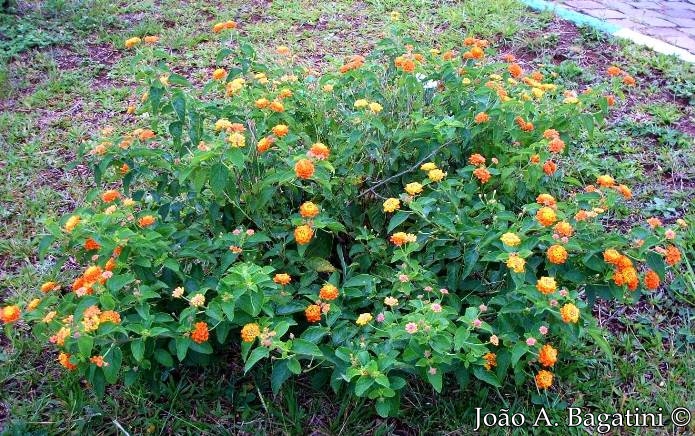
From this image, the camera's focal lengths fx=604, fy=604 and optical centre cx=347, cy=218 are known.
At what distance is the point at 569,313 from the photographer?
1.58 m

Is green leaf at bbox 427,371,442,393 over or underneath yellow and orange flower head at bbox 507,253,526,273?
underneath

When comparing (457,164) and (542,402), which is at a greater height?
(457,164)

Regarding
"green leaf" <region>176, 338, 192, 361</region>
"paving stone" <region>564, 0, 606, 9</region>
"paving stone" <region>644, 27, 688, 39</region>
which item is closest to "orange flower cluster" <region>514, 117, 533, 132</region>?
"green leaf" <region>176, 338, 192, 361</region>

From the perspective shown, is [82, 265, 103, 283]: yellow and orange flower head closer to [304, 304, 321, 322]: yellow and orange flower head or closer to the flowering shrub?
the flowering shrub

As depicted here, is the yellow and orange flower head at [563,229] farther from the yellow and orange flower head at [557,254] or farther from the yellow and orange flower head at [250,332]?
the yellow and orange flower head at [250,332]

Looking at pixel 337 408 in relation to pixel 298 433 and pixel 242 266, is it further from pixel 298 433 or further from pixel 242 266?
pixel 242 266

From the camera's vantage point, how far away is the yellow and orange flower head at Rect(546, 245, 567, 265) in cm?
163

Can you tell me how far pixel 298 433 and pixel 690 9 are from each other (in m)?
5.06

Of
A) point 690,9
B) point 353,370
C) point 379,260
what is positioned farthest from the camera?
point 690,9

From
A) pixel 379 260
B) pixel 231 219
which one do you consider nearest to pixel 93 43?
pixel 231 219

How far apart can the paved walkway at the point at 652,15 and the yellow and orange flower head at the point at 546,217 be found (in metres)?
3.42

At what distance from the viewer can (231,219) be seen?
6.84 ft

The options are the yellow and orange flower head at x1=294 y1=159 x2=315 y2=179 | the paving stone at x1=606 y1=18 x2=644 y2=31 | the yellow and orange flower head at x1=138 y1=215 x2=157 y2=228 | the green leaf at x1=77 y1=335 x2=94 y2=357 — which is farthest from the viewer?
the paving stone at x1=606 y1=18 x2=644 y2=31

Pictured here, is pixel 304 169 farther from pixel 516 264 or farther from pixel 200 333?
pixel 516 264
